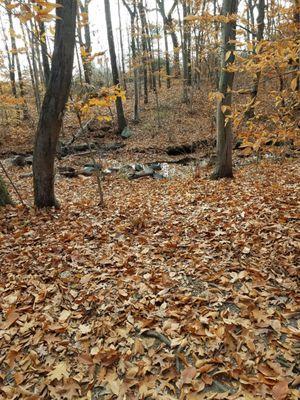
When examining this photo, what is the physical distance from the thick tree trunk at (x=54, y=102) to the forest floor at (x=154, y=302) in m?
0.62

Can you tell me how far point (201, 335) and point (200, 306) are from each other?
396 millimetres

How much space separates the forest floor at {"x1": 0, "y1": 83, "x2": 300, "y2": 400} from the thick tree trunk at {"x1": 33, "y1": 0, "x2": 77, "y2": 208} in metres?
0.62

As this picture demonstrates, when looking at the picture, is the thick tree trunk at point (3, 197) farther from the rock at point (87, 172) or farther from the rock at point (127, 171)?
the rock at point (87, 172)

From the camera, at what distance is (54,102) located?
5309 mm

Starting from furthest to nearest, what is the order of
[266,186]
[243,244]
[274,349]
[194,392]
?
[266,186] < [243,244] < [274,349] < [194,392]

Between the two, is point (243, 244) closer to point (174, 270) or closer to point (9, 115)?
point (174, 270)

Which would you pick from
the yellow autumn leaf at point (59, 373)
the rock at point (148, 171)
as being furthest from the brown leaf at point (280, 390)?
the rock at point (148, 171)

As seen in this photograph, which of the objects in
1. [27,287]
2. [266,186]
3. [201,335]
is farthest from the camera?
[266,186]

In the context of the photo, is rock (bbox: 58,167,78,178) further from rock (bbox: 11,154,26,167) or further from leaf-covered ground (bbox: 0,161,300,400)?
leaf-covered ground (bbox: 0,161,300,400)

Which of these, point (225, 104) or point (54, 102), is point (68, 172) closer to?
point (54, 102)

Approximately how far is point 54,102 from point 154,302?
3.99 metres

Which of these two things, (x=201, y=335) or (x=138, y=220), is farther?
(x=138, y=220)

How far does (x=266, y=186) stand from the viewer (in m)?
6.52

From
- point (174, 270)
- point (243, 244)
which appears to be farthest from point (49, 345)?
point (243, 244)
